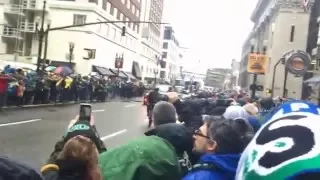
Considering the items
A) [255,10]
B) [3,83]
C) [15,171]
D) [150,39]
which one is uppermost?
[255,10]

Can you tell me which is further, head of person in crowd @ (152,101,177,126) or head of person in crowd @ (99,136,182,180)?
head of person in crowd @ (152,101,177,126)

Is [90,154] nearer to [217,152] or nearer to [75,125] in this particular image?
[217,152]

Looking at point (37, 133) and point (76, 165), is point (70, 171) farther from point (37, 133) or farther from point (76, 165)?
point (37, 133)

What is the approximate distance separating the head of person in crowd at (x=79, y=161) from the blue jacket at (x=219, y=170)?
60 cm

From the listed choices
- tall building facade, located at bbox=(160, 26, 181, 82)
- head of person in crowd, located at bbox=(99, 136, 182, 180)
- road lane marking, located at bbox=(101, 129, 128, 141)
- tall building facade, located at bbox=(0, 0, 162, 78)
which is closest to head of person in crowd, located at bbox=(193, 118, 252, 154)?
head of person in crowd, located at bbox=(99, 136, 182, 180)

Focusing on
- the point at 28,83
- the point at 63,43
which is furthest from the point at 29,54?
the point at 28,83

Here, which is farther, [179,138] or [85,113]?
[85,113]

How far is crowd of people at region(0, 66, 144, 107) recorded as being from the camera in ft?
78.8

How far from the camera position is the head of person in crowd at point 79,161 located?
10.5 ft

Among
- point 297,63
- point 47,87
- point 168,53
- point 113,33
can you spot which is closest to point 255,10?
point 113,33

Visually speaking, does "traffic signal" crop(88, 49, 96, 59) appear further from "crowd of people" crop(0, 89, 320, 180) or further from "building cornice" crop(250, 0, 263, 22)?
"crowd of people" crop(0, 89, 320, 180)

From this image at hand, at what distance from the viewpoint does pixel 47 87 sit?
1161 inches

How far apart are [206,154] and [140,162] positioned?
1.59 ft

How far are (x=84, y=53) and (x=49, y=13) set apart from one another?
5.98m
